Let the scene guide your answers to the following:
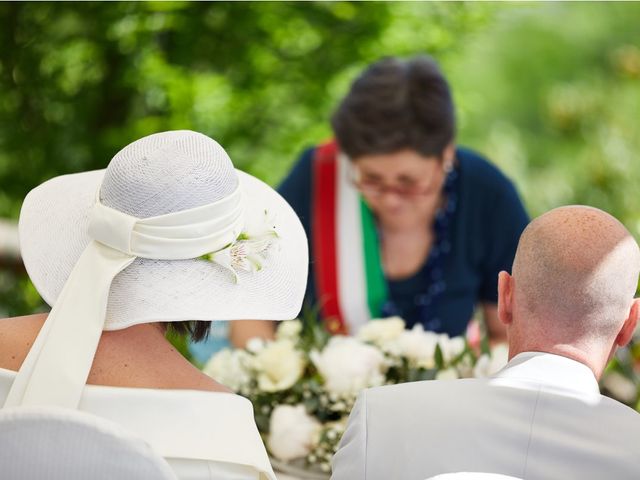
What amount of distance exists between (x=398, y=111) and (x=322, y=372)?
3.16 ft

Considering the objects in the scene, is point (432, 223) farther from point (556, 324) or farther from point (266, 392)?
point (556, 324)

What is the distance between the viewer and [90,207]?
1711 millimetres

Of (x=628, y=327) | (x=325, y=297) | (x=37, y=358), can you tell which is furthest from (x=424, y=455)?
(x=325, y=297)

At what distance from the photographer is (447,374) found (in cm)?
205

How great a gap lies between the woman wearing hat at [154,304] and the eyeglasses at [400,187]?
4.03 feet

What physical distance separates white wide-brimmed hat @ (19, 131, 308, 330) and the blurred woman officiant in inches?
45.8

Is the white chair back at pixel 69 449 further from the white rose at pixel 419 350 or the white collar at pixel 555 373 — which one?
the white rose at pixel 419 350

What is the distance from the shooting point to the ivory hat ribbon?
1.48 metres

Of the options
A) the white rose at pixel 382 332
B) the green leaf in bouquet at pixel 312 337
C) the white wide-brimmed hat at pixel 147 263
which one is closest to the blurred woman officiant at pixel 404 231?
the green leaf in bouquet at pixel 312 337

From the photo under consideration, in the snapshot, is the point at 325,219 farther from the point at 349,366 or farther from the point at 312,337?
the point at 349,366

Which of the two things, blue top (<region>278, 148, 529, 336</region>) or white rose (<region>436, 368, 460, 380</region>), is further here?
blue top (<region>278, 148, 529, 336</region>)

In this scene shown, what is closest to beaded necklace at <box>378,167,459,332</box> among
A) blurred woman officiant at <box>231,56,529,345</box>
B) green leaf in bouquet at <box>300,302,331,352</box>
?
→ blurred woman officiant at <box>231,56,529,345</box>

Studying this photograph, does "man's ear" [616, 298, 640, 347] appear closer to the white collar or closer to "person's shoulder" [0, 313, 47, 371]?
the white collar

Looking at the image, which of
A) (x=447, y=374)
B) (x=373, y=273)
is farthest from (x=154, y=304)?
(x=373, y=273)
